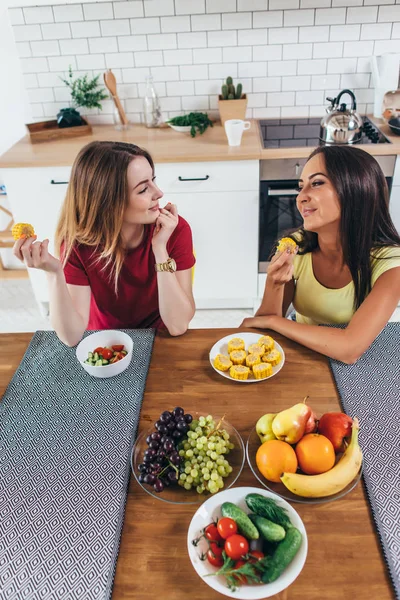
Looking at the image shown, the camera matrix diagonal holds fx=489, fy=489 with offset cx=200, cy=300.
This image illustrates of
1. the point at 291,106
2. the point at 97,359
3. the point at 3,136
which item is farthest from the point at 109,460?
the point at 3,136

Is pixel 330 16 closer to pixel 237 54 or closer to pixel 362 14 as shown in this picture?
pixel 362 14

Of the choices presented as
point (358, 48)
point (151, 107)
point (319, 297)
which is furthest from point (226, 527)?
point (358, 48)

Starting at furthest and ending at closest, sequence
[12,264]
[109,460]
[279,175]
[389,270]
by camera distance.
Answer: [12,264] → [279,175] → [389,270] → [109,460]

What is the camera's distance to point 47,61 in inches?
114

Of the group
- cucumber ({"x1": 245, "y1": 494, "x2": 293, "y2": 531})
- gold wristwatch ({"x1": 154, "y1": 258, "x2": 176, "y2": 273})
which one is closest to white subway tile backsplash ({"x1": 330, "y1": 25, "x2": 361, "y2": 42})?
gold wristwatch ({"x1": 154, "y1": 258, "x2": 176, "y2": 273})

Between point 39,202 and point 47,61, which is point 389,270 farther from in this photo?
point 47,61

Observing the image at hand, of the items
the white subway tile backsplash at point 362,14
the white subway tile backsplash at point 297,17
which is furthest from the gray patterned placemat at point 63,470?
the white subway tile backsplash at point 362,14

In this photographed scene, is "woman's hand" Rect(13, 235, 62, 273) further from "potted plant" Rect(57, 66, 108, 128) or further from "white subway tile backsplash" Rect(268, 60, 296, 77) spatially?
"white subway tile backsplash" Rect(268, 60, 296, 77)

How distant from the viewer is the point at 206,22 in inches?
108

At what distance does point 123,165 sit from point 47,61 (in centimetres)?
187

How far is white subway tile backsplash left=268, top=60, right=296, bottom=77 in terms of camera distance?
112 inches

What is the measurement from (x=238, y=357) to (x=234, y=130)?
159 cm

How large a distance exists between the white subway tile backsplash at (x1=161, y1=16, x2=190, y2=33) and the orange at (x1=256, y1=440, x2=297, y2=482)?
101 inches

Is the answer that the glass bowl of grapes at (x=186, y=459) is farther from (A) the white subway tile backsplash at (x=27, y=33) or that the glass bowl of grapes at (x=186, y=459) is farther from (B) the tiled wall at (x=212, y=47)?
(A) the white subway tile backsplash at (x=27, y=33)
